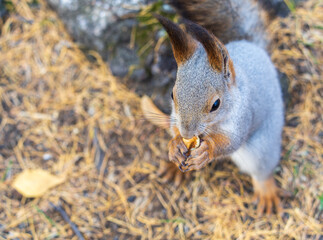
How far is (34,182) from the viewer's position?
5.89ft

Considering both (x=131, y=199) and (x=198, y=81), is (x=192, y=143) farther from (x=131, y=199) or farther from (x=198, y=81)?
(x=131, y=199)

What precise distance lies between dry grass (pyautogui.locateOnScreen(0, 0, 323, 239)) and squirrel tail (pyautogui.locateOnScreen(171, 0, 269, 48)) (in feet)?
1.30

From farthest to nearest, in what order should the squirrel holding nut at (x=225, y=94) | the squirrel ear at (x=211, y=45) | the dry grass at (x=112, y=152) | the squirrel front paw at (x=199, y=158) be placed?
the dry grass at (x=112, y=152) < the squirrel front paw at (x=199, y=158) < the squirrel holding nut at (x=225, y=94) < the squirrel ear at (x=211, y=45)

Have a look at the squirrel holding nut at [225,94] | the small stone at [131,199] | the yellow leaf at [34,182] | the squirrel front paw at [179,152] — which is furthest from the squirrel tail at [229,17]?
the yellow leaf at [34,182]

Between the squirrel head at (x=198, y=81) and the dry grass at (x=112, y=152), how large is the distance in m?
0.71

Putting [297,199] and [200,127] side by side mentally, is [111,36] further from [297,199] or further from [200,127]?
[297,199]

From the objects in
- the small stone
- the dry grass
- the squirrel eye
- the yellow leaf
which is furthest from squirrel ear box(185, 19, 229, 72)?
the yellow leaf

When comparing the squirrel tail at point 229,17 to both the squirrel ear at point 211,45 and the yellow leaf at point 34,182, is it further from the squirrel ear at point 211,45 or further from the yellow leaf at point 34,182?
the yellow leaf at point 34,182

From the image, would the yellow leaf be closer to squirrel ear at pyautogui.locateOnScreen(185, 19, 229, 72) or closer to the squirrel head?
the squirrel head

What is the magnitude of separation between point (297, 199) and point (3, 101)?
1.80 meters

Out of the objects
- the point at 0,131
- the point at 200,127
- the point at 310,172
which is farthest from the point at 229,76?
the point at 0,131

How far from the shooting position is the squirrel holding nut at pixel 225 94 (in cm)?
113

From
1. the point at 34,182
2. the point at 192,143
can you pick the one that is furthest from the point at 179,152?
the point at 34,182

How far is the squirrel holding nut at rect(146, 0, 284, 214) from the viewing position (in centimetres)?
113
